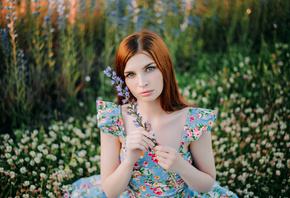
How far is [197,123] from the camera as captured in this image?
2.07 meters

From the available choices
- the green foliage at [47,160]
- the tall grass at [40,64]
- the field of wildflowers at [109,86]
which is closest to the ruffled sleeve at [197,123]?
the field of wildflowers at [109,86]

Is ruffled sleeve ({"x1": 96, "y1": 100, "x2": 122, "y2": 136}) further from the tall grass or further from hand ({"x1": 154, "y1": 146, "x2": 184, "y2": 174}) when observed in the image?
the tall grass

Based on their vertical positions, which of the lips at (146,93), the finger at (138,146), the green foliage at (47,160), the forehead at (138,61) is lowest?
the green foliage at (47,160)

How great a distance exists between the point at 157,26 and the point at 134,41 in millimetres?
3559

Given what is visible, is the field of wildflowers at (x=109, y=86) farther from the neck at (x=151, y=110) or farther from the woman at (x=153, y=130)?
the neck at (x=151, y=110)

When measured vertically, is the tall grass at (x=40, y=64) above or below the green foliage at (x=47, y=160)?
above

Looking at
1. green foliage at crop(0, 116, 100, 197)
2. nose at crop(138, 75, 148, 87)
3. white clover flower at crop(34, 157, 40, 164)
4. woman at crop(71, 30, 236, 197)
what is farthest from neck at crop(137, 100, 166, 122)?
white clover flower at crop(34, 157, 40, 164)

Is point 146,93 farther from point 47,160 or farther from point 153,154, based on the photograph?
point 47,160

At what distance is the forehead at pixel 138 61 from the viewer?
1896 millimetres

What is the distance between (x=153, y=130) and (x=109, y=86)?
99.2 inches

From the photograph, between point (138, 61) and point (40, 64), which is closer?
point (138, 61)

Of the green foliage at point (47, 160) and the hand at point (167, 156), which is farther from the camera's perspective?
the green foliage at point (47, 160)

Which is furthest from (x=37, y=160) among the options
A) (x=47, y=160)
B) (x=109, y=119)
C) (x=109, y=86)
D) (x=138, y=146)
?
(x=109, y=86)

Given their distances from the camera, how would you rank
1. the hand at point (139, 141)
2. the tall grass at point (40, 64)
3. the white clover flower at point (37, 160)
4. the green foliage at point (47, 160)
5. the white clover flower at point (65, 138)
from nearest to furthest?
the hand at point (139, 141)
the green foliage at point (47, 160)
the white clover flower at point (37, 160)
the white clover flower at point (65, 138)
the tall grass at point (40, 64)
